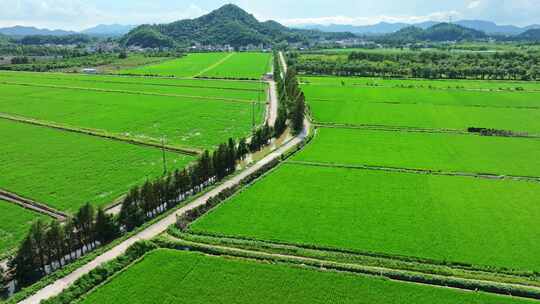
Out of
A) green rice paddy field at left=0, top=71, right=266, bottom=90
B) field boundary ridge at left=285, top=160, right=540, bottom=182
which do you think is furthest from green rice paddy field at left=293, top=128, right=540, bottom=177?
green rice paddy field at left=0, top=71, right=266, bottom=90

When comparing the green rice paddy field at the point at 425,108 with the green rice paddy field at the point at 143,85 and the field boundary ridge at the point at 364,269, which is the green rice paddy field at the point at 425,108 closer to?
the green rice paddy field at the point at 143,85

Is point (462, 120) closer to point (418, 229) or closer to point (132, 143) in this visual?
point (418, 229)

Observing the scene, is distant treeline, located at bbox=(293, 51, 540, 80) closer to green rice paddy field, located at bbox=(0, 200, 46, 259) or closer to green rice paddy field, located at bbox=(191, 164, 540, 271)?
green rice paddy field, located at bbox=(191, 164, 540, 271)

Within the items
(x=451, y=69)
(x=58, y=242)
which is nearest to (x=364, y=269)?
(x=58, y=242)

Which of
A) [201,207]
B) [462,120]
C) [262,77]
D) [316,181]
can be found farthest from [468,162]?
[262,77]

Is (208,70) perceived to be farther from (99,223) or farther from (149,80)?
(99,223)
